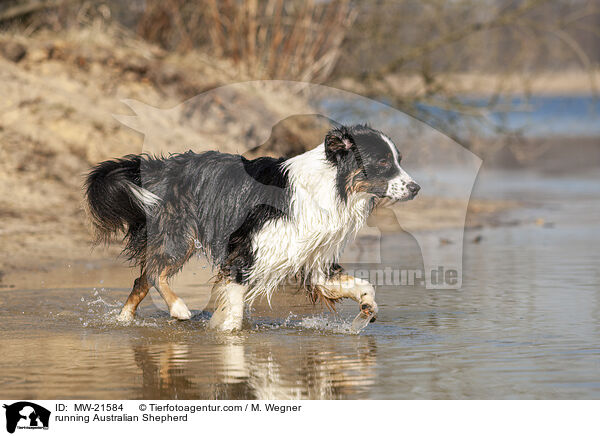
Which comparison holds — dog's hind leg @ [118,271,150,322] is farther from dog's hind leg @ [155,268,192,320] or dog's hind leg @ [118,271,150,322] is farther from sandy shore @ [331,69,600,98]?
sandy shore @ [331,69,600,98]

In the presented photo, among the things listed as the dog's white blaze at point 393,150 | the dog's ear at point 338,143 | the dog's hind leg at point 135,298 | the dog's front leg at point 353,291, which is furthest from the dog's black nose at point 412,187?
the dog's hind leg at point 135,298

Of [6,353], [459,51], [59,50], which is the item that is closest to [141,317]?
[6,353]

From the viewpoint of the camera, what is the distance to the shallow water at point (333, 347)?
190 inches

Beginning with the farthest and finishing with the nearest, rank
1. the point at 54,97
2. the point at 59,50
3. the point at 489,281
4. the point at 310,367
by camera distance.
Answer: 1. the point at 59,50
2. the point at 54,97
3. the point at 489,281
4. the point at 310,367

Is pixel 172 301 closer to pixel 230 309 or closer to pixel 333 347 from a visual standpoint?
pixel 230 309

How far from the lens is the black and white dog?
6125 mm

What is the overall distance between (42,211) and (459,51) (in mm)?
7701

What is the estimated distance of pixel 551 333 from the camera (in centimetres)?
612

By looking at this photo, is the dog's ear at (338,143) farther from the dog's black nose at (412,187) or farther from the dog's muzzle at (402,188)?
the dog's black nose at (412,187)

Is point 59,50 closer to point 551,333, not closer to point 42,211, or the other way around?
point 42,211

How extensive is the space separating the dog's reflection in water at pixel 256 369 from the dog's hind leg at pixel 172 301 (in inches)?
28.2

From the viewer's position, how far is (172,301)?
22.3ft
